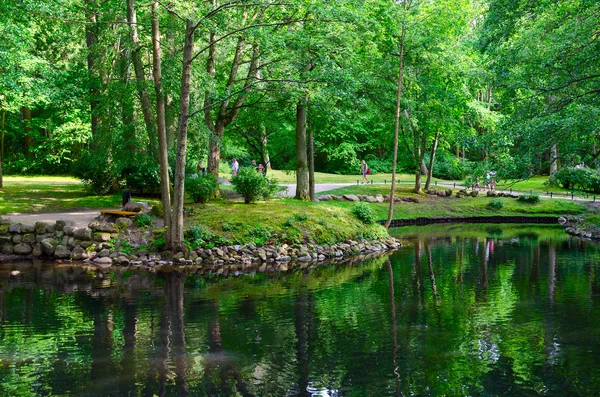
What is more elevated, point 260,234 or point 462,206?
point 462,206

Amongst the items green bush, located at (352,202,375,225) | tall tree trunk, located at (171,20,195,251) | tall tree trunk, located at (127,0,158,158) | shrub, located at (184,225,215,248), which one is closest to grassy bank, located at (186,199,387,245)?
shrub, located at (184,225,215,248)

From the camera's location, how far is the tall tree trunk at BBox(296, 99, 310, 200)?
91.1 ft

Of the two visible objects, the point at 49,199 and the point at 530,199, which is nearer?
the point at 49,199

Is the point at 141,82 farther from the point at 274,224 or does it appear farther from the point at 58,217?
the point at 274,224

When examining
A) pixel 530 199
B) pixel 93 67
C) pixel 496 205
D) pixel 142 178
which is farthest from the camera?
pixel 530 199

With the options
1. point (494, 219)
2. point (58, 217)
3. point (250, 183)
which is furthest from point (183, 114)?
point (494, 219)

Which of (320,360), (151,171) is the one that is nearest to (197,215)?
(151,171)

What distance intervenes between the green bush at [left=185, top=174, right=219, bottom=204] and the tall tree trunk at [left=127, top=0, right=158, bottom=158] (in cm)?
171

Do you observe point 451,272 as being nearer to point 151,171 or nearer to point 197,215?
point 197,215

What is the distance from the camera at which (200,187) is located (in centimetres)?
2405

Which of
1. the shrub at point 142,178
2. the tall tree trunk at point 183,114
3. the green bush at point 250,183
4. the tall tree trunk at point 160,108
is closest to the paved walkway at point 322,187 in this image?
the shrub at point 142,178

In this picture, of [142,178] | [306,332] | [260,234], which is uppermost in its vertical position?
[142,178]

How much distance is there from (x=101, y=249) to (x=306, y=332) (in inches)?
427

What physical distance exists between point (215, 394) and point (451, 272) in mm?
12420
